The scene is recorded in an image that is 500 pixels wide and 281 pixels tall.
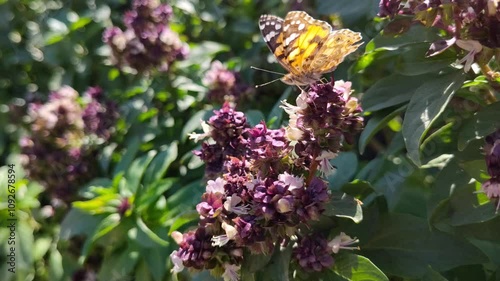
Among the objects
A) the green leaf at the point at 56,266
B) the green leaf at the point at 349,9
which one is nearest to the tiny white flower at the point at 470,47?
the green leaf at the point at 349,9

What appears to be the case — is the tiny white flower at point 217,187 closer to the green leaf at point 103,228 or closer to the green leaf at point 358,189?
the green leaf at point 358,189

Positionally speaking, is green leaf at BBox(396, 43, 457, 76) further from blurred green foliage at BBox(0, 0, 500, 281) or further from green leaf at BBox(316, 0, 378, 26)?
green leaf at BBox(316, 0, 378, 26)

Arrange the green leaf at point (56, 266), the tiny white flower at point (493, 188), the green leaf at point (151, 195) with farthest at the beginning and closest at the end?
the green leaf at point (56, 266)
the green leaf at point (151, 195)
the tiny white flower at point (493, 188)

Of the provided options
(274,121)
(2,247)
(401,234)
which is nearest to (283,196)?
(401,234)

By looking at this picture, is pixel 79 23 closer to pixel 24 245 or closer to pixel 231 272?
pixel 24 245

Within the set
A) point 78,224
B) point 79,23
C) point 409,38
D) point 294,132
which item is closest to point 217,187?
point 294,132
